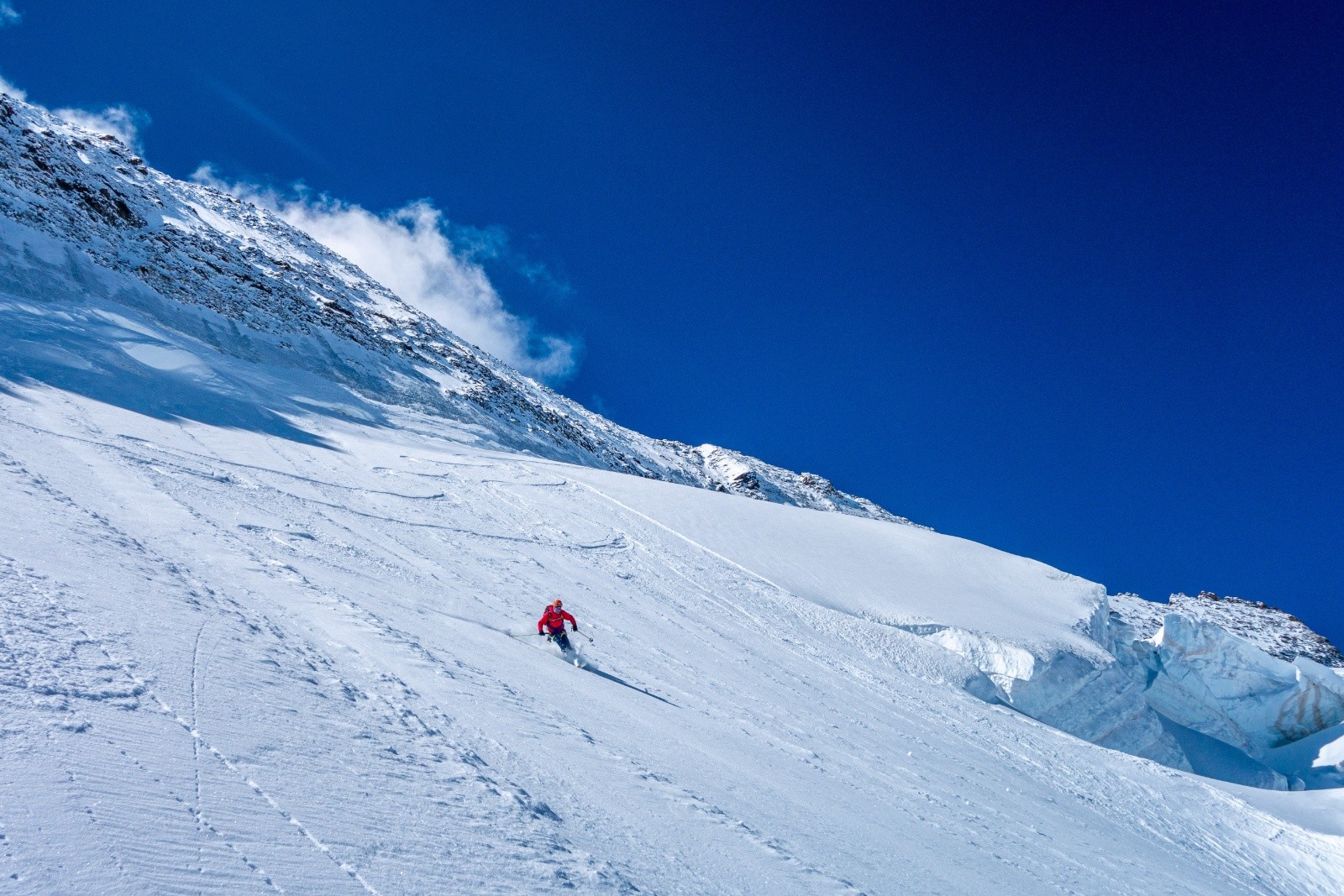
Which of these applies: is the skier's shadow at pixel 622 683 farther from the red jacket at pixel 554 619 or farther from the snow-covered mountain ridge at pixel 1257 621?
the snow-covered mountain ridge at pixel 1257 621

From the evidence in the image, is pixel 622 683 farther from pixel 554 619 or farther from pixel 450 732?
pixel 450 732

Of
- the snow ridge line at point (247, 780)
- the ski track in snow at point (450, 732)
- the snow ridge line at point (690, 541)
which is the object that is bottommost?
the snow ridge line at point (247, 780)

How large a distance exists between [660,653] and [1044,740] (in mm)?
8835

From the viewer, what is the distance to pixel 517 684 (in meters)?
7.51

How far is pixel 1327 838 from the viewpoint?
14.0 meters

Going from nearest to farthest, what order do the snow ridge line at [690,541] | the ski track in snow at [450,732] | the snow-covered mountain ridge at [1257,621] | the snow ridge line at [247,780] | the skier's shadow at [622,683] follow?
the snow ridge line at [247,780] → the ski track in snow at [450,732] → the skier's shadow at [622,683] → the snow ridge line at [690,541] → the snow-covered mountain ridge at [1257,621]

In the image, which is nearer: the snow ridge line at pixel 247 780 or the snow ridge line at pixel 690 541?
the snow ridge line at pixel 247 780

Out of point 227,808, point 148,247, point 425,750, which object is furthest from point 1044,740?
point 148,247

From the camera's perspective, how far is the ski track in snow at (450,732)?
3.63 meters

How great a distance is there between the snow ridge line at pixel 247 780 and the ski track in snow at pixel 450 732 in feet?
0.06

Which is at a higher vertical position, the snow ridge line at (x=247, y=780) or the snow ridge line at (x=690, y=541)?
the snow ridge line at (x=690, y=541)

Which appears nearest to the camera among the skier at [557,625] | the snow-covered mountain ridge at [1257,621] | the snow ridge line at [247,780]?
the snow ridge line at [247,780]

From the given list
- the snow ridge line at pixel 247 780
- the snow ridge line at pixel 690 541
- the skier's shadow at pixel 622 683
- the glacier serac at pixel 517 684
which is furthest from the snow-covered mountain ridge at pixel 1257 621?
the snow ridge line at pixel 247 780

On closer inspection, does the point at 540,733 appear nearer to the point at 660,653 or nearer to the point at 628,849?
the point at 628,849
